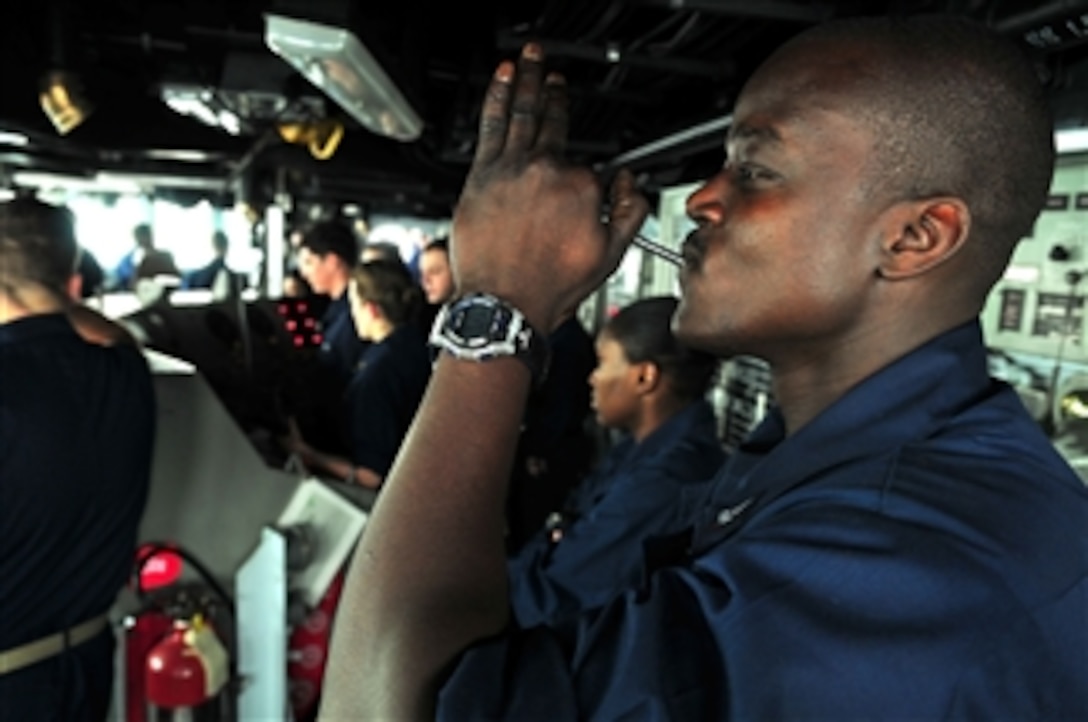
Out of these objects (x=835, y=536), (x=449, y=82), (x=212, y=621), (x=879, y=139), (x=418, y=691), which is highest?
(x=449, y=82)

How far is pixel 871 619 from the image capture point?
0.52m

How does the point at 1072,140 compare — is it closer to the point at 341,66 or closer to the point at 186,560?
the point at 341,66

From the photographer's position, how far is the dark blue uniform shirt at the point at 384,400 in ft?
9.14

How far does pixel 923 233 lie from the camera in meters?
0.71

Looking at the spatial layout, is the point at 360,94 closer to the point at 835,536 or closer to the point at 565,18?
the point at 565,18

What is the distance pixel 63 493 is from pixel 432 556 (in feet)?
4.24

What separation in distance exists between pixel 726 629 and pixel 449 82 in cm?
380

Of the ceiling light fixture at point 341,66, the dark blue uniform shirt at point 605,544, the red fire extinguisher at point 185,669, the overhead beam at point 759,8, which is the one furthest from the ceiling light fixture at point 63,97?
the dark blue uniform shirt at point 605,544

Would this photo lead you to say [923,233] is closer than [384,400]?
Yes

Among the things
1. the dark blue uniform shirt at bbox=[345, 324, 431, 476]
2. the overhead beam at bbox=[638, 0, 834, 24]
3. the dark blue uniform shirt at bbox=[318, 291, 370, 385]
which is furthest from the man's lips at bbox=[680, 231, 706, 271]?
the dark blue uniform shirt at bbox=[318, 291, 370, 385]

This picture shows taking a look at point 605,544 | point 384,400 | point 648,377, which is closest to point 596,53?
point 648,377

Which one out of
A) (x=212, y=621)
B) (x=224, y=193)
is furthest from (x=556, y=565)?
(x=224, y=193)

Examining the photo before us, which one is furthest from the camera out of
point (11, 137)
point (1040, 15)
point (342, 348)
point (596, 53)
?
point (342, 348)

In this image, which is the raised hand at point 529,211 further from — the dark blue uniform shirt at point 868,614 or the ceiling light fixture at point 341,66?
the ceiling light fixture at point 341,66
